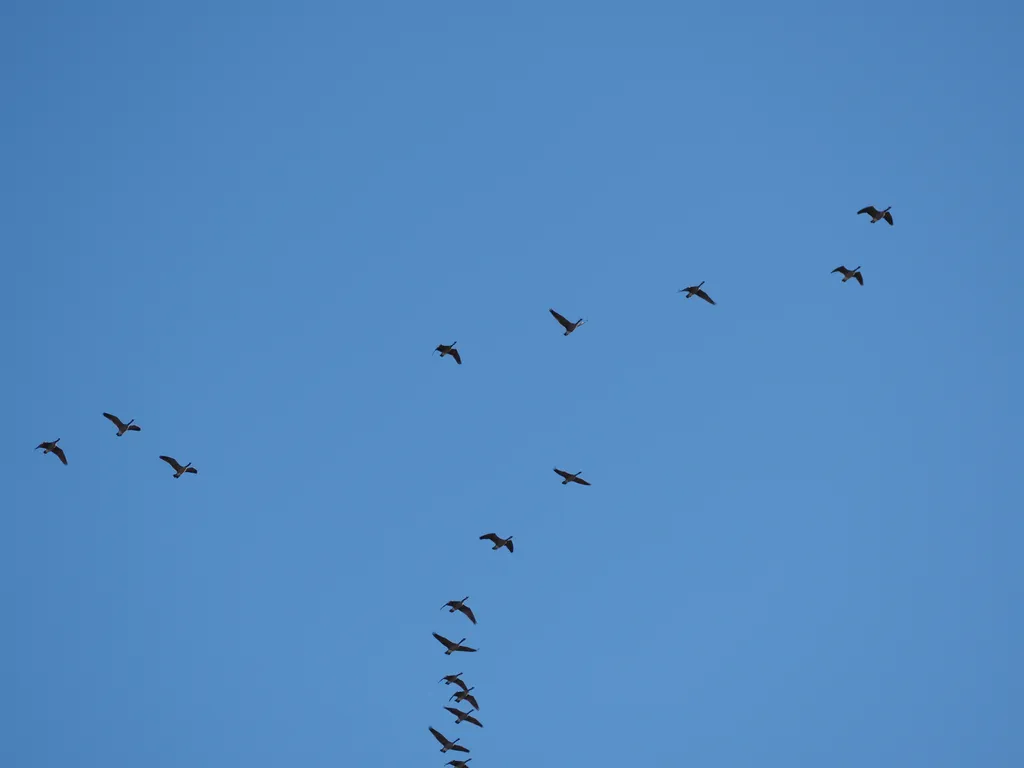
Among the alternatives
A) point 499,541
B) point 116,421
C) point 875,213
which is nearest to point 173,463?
point 116,421

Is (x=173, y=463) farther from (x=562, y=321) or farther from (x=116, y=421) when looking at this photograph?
(x=562, y=321)

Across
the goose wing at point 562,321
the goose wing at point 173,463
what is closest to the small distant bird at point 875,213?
the goose wing at point 562,321

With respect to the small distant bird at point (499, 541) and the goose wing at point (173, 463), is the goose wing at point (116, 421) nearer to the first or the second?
the goose wing at point (173, 463)

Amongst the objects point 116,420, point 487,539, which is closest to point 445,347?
point 487,539

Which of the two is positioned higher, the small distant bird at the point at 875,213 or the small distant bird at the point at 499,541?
the small distant bird at the point at 875,213

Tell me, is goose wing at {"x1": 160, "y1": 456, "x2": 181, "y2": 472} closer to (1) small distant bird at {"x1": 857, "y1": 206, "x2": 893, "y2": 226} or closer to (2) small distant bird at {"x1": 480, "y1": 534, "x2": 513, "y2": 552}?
(2) small distant bird at {"x1": 480, "y1": 534, "x2": 513, "y2": 552}

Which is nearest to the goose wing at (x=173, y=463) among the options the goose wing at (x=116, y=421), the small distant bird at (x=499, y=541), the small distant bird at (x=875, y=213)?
the goose wing at (x=116, y=421)

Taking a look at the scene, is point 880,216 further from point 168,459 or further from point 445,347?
point 168,459

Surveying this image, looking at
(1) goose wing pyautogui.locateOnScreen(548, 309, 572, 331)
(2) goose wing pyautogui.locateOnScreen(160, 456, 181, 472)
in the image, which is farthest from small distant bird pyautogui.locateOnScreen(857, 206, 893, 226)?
(2) goose wing pyautogui.locateOnScreen(160, 456, 181, 472)

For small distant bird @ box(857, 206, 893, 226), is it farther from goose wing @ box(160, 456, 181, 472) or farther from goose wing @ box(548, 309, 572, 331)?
goose wing @ box(160, 456, 181, 472)

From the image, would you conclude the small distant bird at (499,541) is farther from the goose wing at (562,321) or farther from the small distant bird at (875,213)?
the small distant bird at (875,213)

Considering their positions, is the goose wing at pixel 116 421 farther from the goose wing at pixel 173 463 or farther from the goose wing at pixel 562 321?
the goose wing at pixel 562 321

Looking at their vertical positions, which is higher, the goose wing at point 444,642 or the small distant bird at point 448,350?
the small distant bird at point 448,350

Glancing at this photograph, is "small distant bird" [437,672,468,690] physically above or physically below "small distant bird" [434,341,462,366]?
below
